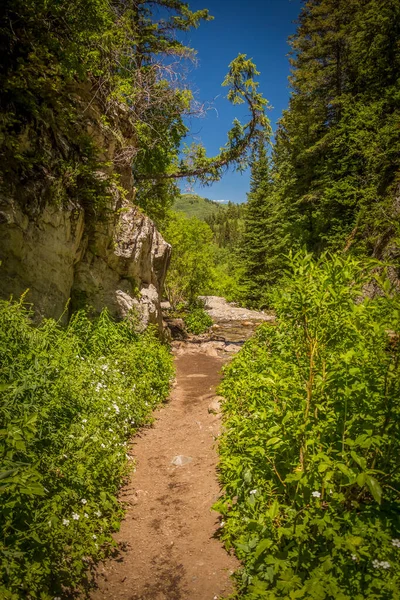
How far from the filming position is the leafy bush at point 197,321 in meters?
19.6

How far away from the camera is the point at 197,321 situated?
65.9 ft

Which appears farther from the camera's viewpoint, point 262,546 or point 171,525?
point 171,525

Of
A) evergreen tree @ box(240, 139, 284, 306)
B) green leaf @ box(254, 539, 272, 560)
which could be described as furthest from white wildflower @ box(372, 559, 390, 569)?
evergreen tree @ box(240, 139, 284, 306)

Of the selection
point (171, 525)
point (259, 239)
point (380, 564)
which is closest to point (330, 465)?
point (380, 564)

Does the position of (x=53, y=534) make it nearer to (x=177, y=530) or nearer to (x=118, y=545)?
(x=118, y=545)

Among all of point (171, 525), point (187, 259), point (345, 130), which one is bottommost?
point (171, 525)

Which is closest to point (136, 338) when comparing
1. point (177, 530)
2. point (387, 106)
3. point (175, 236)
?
point (177, 530)

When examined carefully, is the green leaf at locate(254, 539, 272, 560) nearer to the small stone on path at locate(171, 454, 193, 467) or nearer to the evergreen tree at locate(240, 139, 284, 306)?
the small stone on path at locate(171, 454, 193, 467)

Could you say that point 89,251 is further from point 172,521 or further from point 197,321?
point 197,321

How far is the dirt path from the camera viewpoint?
327 centimetres

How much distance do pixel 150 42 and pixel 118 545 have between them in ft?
48.8

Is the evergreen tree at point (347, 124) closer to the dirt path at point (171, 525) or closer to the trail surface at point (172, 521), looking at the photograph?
the trail surface at point (172, 521)

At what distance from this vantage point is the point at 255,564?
121 inches

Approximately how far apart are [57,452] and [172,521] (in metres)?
1.77
